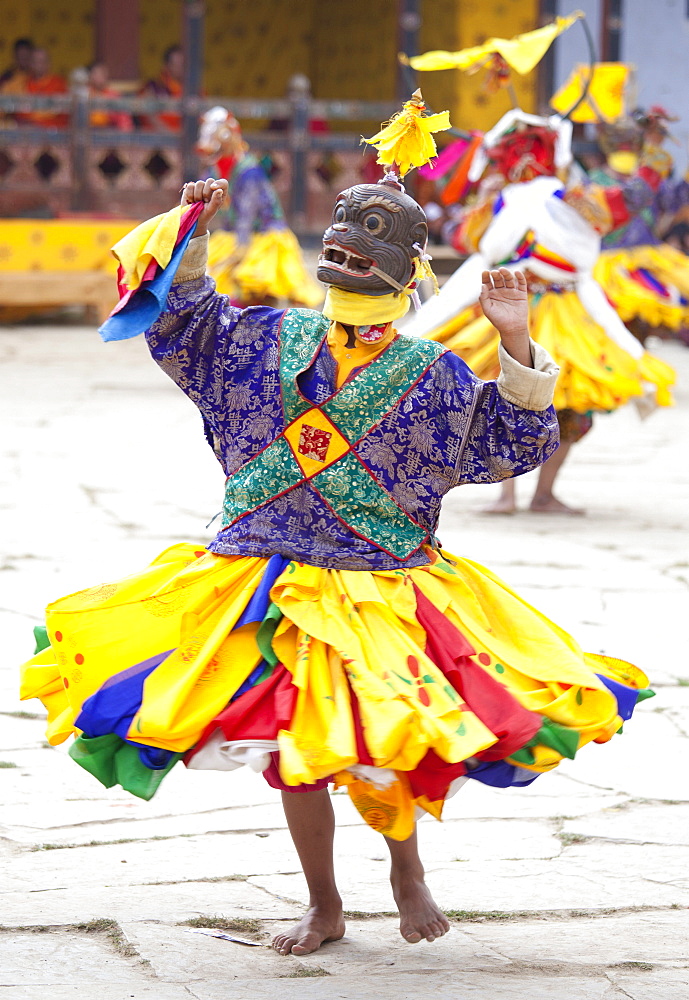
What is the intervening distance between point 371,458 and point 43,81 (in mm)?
13478

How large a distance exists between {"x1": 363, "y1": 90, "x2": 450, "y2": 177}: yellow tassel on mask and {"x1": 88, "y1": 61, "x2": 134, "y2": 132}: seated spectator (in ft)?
38.9

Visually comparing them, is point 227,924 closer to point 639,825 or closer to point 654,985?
point 654,985

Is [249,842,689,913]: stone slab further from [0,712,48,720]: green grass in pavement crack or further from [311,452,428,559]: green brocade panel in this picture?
[0,712,48,720]: green grass in pavement crack

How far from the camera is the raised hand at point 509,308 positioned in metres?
2.66

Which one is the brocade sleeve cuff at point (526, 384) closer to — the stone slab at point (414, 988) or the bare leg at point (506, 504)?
the stone slab at point (414, 988)

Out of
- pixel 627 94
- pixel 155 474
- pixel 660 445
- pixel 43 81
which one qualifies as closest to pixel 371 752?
pixel 155 474

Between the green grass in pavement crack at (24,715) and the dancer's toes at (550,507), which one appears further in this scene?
the dancer's toes at (550,507)

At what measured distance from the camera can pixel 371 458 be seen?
277 cm

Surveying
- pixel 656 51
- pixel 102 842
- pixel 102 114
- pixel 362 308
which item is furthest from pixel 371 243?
pixel 656 51

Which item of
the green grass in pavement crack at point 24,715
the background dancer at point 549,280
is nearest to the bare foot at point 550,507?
the background dancer at point 549,280

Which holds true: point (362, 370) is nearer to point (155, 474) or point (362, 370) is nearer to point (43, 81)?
point (155, 474)

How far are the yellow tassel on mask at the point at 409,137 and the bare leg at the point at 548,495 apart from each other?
3.87 m

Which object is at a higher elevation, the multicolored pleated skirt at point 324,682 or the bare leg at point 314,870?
the multicolored pleated skirt at point 324,682

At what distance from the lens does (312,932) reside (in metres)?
2.69
